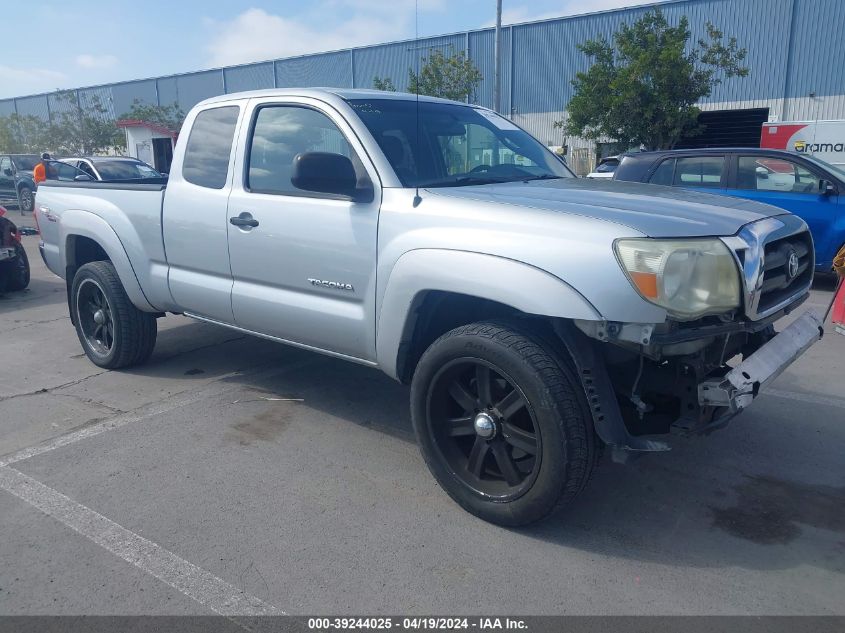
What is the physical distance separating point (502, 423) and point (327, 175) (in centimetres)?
145

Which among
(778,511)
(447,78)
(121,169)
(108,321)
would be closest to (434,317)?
(778,511)

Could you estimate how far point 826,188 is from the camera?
347 inches

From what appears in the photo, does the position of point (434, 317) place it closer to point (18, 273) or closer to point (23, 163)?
point (18, 273)

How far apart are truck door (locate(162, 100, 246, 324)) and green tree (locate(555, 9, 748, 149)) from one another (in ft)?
55.9

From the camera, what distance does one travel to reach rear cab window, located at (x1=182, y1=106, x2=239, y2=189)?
4402 millimetres

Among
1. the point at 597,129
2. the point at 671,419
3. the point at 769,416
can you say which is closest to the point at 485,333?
the point at 671,419

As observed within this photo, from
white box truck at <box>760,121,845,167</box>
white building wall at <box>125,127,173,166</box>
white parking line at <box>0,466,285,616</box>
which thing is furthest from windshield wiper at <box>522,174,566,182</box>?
white building wall at <box>125,127,173,166</box>

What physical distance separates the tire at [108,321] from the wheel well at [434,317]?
269 centimetres

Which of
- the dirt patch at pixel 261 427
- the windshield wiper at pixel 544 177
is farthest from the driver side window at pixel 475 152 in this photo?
the dirt patch at pixel 261 427

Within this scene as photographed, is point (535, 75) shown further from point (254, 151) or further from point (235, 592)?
point (235, 592)

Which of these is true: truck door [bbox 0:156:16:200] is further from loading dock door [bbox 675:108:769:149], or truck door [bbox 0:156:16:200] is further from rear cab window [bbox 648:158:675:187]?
loading dock door [bbox 675:108:769:149]

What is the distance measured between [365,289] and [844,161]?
55.8 ft

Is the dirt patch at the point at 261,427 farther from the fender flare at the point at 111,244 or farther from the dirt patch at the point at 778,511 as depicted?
the dirt patch at the point at 778,511

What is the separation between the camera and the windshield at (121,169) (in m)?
14.9
